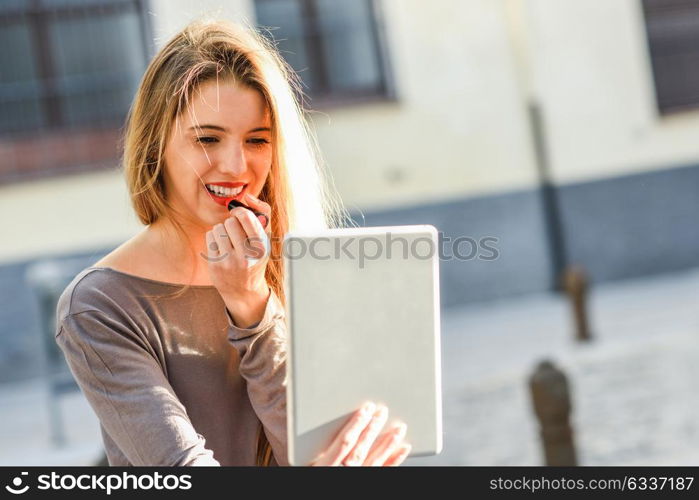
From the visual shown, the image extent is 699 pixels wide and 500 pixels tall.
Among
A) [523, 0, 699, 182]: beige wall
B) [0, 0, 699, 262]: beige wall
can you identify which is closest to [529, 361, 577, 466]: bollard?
[0, 0, 699, 262]: beige wall

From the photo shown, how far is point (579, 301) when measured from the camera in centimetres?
711

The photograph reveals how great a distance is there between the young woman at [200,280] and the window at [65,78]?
286 inches

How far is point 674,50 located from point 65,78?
18.5ft

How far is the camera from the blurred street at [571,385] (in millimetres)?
4793

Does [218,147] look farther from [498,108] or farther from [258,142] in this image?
[498,108]

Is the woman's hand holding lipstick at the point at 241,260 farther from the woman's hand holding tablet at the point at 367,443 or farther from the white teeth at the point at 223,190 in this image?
the woman's hand holding tablet at the point at 367,443

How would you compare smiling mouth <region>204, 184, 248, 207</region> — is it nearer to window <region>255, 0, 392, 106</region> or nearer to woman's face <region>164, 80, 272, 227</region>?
woman's face <region>164, 80, 272, 227</region>

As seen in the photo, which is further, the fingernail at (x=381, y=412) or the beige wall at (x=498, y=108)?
the beige wall at (x=498, y=108)

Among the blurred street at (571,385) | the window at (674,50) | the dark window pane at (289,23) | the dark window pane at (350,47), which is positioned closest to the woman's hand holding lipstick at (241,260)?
the blurred street at (571,385)

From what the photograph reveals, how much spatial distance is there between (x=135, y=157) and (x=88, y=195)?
7.34 meters

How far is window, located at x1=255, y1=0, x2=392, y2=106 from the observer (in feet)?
30.7

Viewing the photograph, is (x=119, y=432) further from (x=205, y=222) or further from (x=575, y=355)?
(x=575, y=355)

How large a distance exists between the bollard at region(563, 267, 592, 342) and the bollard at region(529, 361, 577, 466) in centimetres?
363
